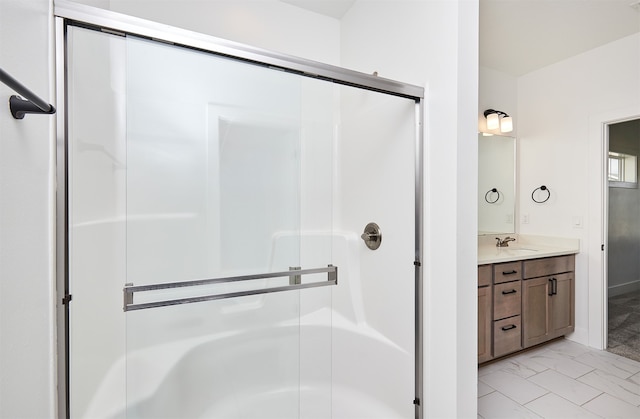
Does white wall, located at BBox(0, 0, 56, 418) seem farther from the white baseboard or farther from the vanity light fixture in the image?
the white baseboard

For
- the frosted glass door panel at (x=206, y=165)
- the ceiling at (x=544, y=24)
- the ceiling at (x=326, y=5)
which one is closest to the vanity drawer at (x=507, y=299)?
the frosted glass door panel at (x=206, y=165)

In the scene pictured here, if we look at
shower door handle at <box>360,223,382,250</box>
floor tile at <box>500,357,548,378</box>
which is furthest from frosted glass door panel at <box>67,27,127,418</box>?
floor tile at <box>500,357,548,378</box>

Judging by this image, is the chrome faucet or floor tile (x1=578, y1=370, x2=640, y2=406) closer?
floor tile (x1=578, y1=370, x2=640, y2=406)

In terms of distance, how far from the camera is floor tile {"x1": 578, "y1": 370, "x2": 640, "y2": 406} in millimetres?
1955

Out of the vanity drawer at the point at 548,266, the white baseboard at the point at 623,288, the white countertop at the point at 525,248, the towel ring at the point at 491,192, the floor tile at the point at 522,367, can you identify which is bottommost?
the floor tile at the point at 522,367

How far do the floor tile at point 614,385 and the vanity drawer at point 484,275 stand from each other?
920 millimetres

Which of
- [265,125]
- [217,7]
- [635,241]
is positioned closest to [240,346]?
[265,125]

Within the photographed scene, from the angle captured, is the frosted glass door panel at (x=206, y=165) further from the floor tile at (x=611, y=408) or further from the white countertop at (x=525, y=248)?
the floor tile at (x=611, y=408)

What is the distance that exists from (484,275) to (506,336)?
0.57 metres

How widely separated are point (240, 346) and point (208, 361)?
0.51 ft

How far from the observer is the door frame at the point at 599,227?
103 inches

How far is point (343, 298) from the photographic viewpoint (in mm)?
1983

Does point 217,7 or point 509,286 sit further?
point 509,286

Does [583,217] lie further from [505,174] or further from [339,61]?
[339,61]
